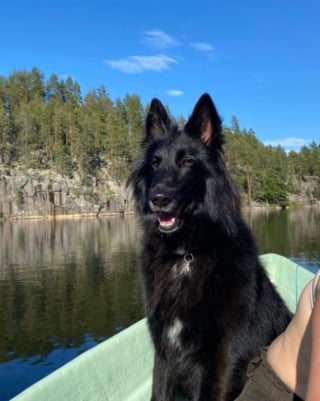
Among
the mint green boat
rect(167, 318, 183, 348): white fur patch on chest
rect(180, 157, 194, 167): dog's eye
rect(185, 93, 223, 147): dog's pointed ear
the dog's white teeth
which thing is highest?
rect(185, 93, 223, 147): dog's pointed ear

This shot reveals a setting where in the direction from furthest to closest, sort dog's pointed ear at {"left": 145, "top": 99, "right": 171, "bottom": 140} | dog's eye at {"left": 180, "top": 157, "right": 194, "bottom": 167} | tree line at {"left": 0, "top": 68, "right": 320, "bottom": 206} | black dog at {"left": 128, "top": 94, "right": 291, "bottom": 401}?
tree line at {"left": 0, "top": 68, "right": 320, "bottom": 206} → dog's pointed ear at {"left": 145, "top": 99, "right": 171, "bottom": 140} → dog's eye at {"left": 180, "top": 157, "right": 194, "bottom": 167} → black dog at {"left": 128, "top": 94, "right": 291, "bottom": 401}

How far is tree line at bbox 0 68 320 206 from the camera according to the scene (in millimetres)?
108188

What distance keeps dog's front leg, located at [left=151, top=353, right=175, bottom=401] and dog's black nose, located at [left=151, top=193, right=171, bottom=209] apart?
143 centimetres

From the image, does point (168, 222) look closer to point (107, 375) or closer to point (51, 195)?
point (107, 375)

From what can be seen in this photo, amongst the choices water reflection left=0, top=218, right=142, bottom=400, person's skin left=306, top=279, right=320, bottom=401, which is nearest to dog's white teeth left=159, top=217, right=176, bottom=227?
person's skin left=306, top=279, right=320, bottom=401

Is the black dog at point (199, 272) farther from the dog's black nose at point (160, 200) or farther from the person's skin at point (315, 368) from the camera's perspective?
the person's skin at point (315, 368)

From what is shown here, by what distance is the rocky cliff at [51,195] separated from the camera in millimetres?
94438

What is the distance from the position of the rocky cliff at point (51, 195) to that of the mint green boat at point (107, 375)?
86243 millimetres

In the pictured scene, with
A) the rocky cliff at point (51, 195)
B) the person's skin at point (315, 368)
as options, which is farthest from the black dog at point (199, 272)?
the rocky cliff at point (51, 195)

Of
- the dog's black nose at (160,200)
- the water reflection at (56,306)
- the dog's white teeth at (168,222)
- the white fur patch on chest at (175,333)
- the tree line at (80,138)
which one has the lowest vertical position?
the water reflection at (56,306)

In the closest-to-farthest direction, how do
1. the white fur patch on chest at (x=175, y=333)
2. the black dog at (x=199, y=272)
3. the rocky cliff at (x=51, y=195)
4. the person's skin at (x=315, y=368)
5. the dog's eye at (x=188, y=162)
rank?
the person's skin at (x=315, y=368), the black dog at (x=199, y=272), the white fur patch on chest at (x=175, y=333), the dog's eye at (x=188, y=162), the rocky cliff at (x=51, y=195)

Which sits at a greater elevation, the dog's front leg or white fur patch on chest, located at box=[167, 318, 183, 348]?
white fur patch on chest, located at box=[167, 318, 183, 348]

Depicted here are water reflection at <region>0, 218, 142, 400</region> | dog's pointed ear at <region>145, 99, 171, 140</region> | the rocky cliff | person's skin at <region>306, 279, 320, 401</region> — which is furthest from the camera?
the rocky cliff

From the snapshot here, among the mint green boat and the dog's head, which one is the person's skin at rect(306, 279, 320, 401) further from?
the mint green boat
